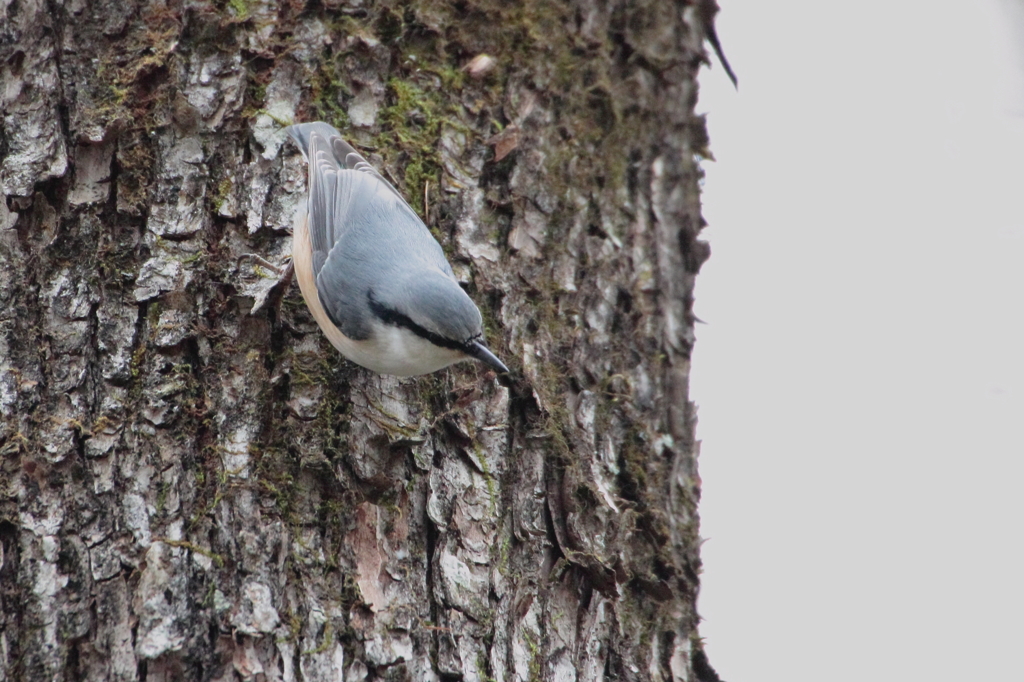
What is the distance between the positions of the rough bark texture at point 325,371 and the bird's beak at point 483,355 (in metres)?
0.11

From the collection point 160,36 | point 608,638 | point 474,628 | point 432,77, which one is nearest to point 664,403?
point 608,638

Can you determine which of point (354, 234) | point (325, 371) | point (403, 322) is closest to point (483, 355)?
point (403, 322)

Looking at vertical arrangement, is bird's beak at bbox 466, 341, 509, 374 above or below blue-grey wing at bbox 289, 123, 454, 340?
below

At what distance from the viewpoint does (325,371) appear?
8.21ft

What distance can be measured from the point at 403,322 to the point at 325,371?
0.27m

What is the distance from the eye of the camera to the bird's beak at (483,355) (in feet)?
8.00

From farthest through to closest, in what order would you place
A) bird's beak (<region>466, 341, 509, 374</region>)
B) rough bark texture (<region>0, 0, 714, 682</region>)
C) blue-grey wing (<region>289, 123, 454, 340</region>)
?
blue-grey wing (<region>289, 123, 454, 340</region>)
bird's beak (<region>466, 341, 509, 374</region>)
rough bark texture (<region>0, 0, 714, 682</region>)

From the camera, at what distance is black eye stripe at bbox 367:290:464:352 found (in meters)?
2.46

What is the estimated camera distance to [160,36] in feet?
8.43

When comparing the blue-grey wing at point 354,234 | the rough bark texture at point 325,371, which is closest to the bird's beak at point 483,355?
the rough bark texture at point 325,371

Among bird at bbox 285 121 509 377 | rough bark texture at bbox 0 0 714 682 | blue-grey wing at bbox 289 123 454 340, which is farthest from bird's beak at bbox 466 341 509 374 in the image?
blue-grey wing at bbox 289 123 454 340

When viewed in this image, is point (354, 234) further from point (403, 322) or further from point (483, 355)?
point (483, 355)

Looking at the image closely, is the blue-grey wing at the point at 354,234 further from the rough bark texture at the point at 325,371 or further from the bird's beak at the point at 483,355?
the bird's beak at the point at 483,355

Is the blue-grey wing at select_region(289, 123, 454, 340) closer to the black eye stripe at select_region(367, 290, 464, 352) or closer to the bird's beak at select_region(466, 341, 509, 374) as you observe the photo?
the black eye stripe at select_region(367, 290, 464, 352)
